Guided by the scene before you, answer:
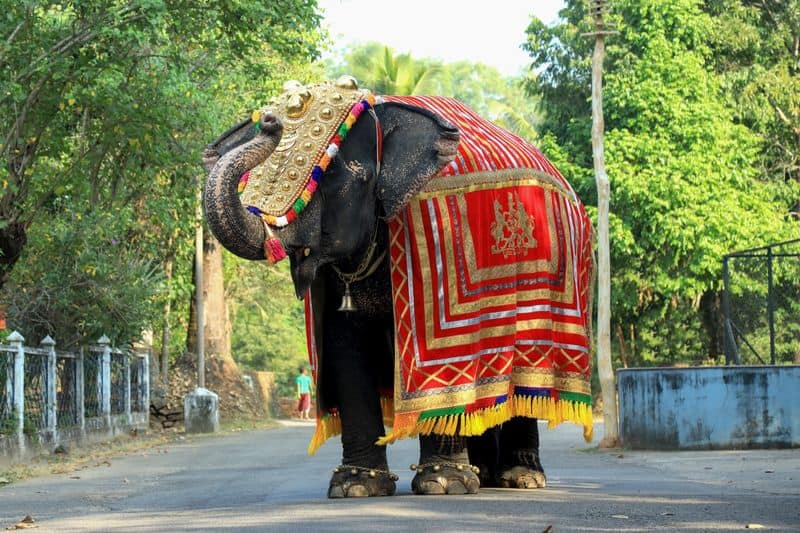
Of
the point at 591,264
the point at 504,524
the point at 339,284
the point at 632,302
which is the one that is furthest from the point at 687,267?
the point at 504,524

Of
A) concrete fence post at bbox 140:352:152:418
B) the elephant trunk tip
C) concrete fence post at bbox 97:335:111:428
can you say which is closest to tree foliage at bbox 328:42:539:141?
concrete fence post at bbox 140:352:152:418

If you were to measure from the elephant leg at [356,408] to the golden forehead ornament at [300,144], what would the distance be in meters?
1.21

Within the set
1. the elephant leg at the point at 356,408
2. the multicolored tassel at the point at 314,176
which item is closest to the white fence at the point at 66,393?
the elephant leg at the point at 356,408

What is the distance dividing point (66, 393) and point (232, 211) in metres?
12.8

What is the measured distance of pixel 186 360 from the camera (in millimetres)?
31047

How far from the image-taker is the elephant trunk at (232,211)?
7387 millimetres

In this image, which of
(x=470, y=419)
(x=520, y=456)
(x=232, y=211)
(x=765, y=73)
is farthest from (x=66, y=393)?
(x=765, y=73)

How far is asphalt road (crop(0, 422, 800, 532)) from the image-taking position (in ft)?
22.1

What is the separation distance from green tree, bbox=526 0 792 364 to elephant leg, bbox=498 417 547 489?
70.0 ft

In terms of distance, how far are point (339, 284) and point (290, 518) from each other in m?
2.07

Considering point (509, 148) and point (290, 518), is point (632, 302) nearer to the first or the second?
point (509, 148)

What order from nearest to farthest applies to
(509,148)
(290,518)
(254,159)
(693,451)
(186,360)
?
(290,518), (254,159), (509,148), (693,451), (186,360)

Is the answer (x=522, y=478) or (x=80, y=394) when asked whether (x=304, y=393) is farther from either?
(x=522, y=478)

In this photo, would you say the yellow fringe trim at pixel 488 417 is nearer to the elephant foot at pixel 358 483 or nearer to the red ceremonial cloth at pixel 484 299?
the red ceremonial cloth at pixel 484 299
